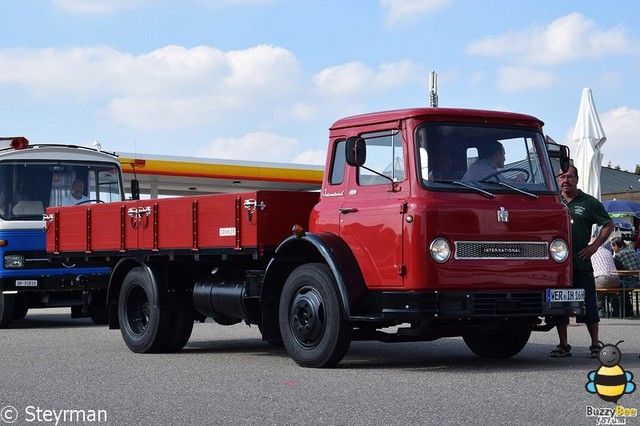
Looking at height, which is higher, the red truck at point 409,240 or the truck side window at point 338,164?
the truck side window at point 338,164

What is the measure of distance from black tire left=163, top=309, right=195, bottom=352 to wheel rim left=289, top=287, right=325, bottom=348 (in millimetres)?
2487

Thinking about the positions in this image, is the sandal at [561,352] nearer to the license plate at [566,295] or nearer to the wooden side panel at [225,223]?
the license plate at [566,295]

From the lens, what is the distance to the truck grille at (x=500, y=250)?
32.6 feet

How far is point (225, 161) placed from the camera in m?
38.8

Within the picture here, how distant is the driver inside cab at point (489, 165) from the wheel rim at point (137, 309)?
468cm

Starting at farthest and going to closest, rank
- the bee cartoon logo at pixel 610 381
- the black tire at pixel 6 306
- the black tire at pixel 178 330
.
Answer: the black tire at pixel 6 306 → the black tire at pixel 178 330 → the bee cartoon logo at pixel 610 381

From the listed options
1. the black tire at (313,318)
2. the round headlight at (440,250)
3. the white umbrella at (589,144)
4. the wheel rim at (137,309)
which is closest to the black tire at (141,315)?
the wheel rim at (137,309)

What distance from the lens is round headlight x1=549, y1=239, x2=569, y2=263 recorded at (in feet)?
34.1

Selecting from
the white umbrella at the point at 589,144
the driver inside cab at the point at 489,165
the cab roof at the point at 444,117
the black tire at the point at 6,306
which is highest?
the white umbrella at the point at 589,144

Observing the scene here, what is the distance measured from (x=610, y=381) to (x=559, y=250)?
2199 millimetres

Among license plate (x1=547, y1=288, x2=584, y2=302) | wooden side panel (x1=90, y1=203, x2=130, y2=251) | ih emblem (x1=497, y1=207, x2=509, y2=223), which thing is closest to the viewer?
ih emblem (x1=497, y1=207, x2=509, y2=223)

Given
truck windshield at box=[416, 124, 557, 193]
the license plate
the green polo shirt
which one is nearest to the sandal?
the green polo shirt

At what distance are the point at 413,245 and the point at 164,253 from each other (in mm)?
3829

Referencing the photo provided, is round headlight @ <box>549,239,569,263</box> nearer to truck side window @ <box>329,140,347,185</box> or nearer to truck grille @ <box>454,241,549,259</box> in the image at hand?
truck grille @ <box>454,241,549,259</box>
